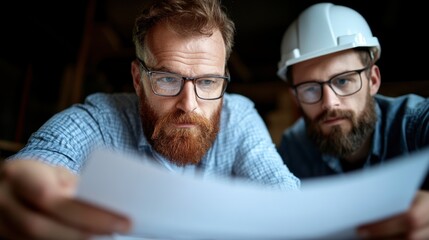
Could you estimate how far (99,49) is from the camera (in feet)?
8.27

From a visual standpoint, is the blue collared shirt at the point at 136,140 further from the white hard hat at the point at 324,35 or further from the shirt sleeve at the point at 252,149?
the white hard hat at the point at 324,35

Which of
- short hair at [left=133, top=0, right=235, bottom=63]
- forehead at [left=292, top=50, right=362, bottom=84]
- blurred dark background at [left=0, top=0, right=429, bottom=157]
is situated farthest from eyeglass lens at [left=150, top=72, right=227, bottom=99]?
blurred dark background at [left=0, top=0, right=429, bottom=157]

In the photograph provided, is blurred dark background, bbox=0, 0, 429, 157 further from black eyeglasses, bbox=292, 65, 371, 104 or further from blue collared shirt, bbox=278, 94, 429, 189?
black eyeglasses, bbox=292, 65, 371, 104

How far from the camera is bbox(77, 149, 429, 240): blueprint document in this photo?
39cm

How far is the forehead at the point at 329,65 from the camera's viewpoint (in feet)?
3.99

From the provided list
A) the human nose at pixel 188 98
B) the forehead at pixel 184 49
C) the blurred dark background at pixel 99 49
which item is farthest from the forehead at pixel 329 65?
the blurred dark background at pixel 99 49

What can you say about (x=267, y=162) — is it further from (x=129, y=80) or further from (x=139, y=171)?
(x=129, y=80)

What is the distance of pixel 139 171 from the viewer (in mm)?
388

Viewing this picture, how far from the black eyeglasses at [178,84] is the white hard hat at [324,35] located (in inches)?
16.1

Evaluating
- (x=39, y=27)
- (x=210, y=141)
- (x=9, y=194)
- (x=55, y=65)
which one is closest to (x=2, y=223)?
(x=9, y=194)

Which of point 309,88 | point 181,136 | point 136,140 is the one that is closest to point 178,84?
point 181,136

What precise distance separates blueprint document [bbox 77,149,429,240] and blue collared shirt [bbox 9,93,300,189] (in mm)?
451

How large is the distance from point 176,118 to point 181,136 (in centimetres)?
5

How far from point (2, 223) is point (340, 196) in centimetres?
40
